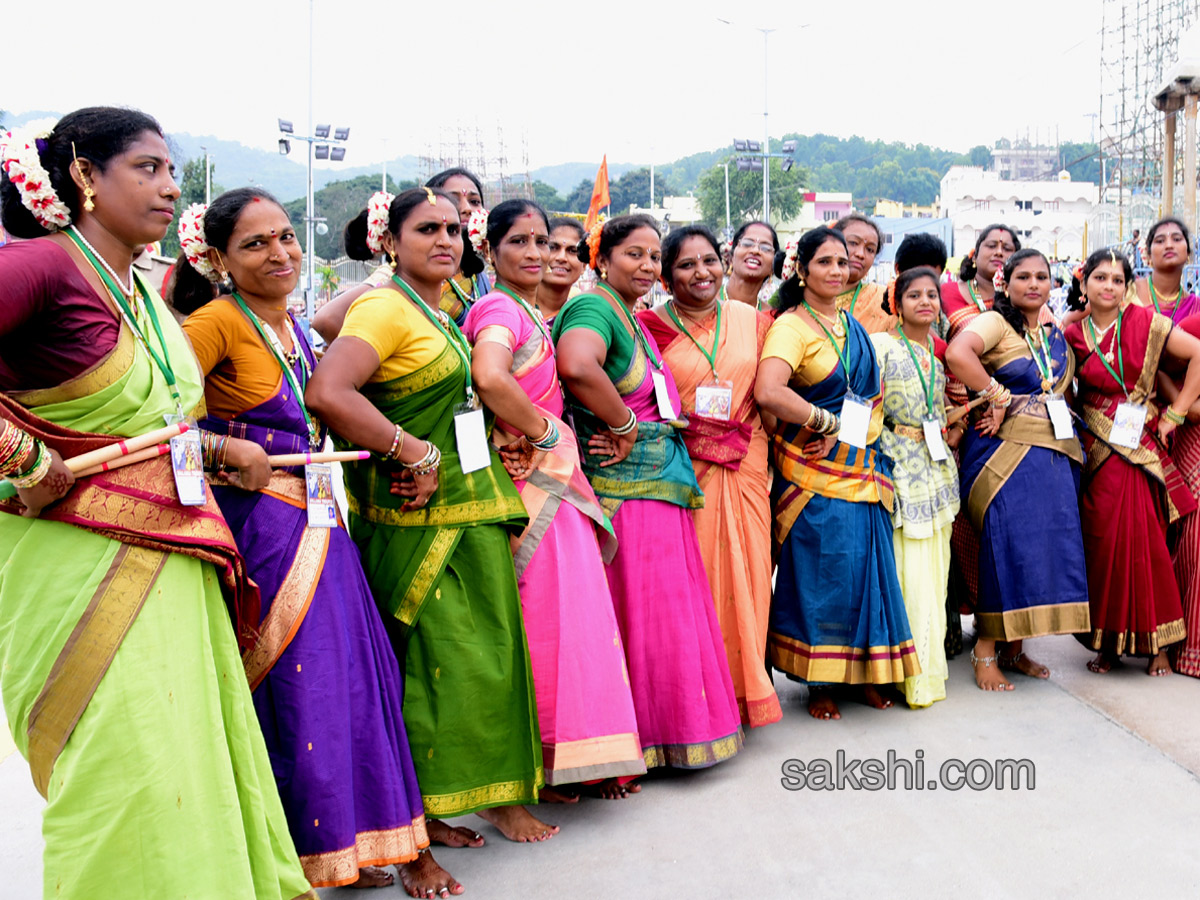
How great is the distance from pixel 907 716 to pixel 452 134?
65218 mm

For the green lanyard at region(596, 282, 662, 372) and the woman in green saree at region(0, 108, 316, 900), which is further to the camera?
the green lanyard at region(596, 282, 662, 372)

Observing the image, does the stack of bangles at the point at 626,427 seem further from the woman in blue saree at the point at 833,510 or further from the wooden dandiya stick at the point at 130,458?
the wooden dandiya stick at the point at 130,458

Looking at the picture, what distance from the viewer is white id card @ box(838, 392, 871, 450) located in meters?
4.09

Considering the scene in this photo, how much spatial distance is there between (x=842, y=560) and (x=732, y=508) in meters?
0.54

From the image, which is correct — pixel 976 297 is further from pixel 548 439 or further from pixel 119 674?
pixel 119 674

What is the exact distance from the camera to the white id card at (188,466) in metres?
2.26

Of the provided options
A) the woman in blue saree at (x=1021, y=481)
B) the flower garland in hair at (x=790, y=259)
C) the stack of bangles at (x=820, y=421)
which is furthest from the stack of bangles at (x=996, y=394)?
the flower garland in hair at (x=790, y=259)

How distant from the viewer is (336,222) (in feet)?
234

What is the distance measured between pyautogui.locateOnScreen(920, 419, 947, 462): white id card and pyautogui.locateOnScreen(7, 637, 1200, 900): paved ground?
1.12 meters

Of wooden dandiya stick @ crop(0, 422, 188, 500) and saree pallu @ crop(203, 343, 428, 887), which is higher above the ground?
wooden dandiya stick @ crop(0, 422, 188, 500)

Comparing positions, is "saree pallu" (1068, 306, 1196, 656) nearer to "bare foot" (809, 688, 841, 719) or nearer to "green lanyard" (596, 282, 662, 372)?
"bare foot" (809, 688, 841, 719)

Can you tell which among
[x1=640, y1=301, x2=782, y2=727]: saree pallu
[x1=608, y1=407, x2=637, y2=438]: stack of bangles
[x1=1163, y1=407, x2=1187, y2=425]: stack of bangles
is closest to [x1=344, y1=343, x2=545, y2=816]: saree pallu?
[x1=608, y1=407, x2=637, y2=438]: stack of bangles

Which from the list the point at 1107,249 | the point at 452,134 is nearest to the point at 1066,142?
the point at 452,134

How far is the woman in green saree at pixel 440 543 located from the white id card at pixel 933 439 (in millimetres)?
2133
